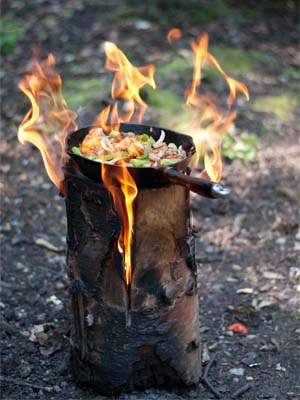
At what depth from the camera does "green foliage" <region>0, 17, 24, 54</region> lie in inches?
380

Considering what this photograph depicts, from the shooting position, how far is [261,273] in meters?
5.11

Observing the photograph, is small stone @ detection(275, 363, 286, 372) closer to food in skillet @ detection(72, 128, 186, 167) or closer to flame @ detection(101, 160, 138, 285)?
flame @ detection(101, 160, 138, 285)

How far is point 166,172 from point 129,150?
0.40 meters

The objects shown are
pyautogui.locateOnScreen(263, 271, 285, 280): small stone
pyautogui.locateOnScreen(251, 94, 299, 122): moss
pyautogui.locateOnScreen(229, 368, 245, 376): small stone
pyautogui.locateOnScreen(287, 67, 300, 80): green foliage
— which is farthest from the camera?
pyautogui.locateOnScreen(287, 67, 300, 80): green foliage

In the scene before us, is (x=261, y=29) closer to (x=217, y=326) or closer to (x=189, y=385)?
(x=217, y=326)

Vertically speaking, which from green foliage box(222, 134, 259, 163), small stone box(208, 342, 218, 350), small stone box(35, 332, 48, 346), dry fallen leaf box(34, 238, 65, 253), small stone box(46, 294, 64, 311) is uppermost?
small stone box(35, 332, 48, 346)

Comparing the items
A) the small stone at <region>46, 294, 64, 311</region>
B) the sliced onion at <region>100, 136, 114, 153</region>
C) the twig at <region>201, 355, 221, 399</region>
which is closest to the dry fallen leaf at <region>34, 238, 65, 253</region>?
the small stone at <region>46, 294, 64, 311</region>

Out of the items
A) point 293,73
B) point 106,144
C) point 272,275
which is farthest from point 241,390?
point 293,73

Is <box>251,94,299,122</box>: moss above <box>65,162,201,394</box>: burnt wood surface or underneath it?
underneath

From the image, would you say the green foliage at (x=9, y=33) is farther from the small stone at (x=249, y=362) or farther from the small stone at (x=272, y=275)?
the small stone at (x=249, y=362)

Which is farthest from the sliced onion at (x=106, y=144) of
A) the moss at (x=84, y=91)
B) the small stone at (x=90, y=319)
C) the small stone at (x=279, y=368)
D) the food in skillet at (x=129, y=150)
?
the moss at (x=84, y=91)

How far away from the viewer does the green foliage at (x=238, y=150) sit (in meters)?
6.78

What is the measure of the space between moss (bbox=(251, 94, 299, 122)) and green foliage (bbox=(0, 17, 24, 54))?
388 cm

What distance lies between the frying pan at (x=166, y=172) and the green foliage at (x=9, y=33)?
21.0 feet
